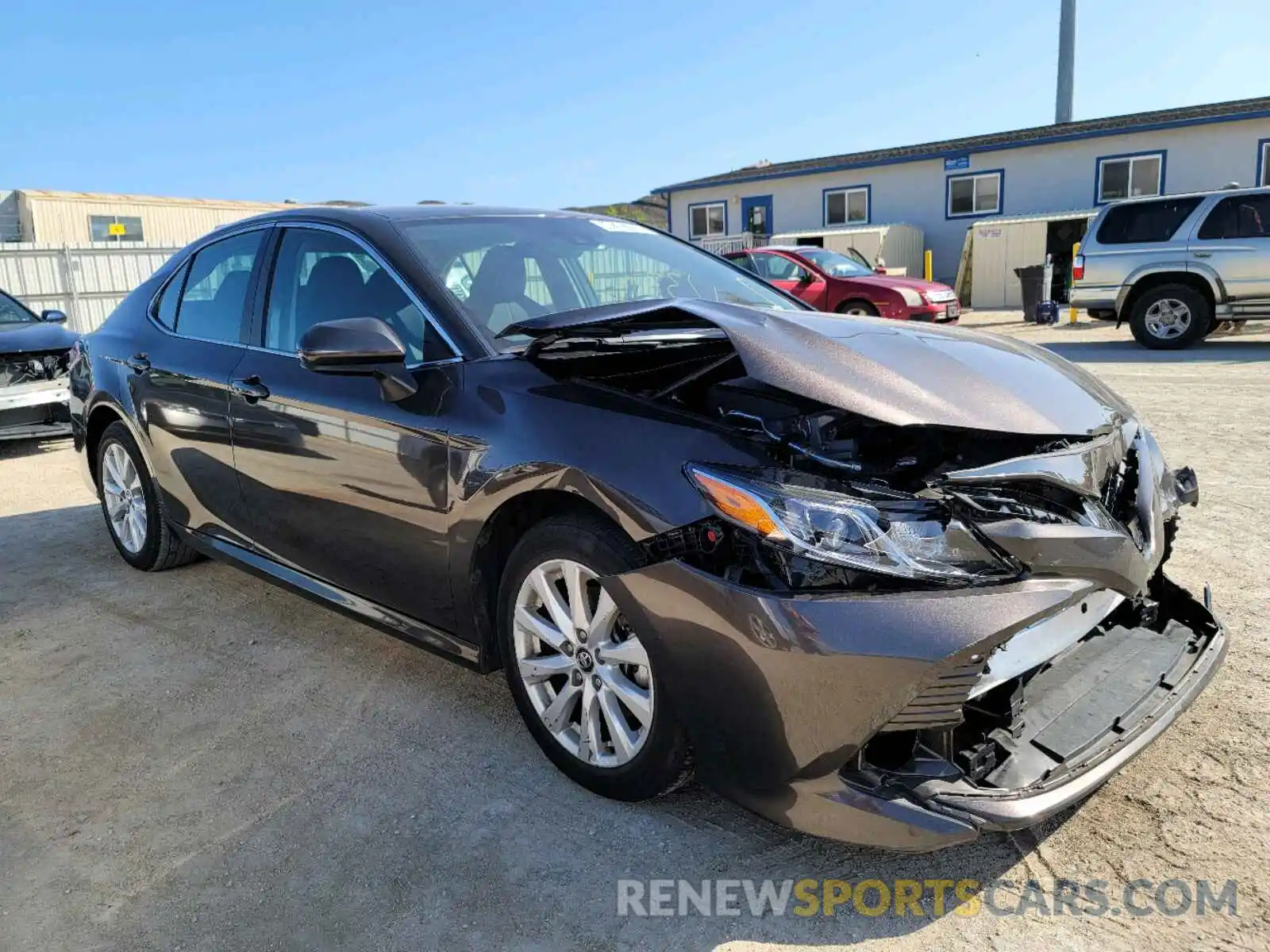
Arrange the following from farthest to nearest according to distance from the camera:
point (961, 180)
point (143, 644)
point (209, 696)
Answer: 1. point (961, 180)
2. point (143, 644)
3. point (209, 696)

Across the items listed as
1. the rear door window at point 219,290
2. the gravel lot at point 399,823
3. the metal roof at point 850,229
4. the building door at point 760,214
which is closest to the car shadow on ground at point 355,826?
the gravel lot at point 399,823

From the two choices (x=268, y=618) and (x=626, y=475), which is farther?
(x=268, y=618)

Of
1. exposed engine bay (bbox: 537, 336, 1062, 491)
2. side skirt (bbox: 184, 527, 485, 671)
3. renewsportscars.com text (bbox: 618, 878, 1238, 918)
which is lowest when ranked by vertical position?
renewsportscars.com text (bbox: 618, 878, 1238, 918)

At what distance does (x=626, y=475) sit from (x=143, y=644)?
103 inches

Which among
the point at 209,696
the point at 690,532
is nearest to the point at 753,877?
the point at 690,532

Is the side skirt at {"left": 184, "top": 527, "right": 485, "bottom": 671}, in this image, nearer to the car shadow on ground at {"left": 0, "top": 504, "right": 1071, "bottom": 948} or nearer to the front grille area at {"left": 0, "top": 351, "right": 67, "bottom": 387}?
the car shadow on ground at {"left": 0, "top": 504, "right": 1071, "bottom": 948}

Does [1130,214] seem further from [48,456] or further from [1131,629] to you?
[48,456]

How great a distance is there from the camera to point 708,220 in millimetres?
30031

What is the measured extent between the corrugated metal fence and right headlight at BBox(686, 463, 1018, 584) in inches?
634

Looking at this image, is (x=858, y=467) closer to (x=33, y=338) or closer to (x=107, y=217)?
(x=33, y=338)

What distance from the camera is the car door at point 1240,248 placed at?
451 inches

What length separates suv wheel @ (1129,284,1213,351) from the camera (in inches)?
474

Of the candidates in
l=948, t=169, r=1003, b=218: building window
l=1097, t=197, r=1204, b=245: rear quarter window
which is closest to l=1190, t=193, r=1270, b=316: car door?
l=1097, t=197, r=1204, b=245: rear quarter window

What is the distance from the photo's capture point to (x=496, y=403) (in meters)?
2.67
